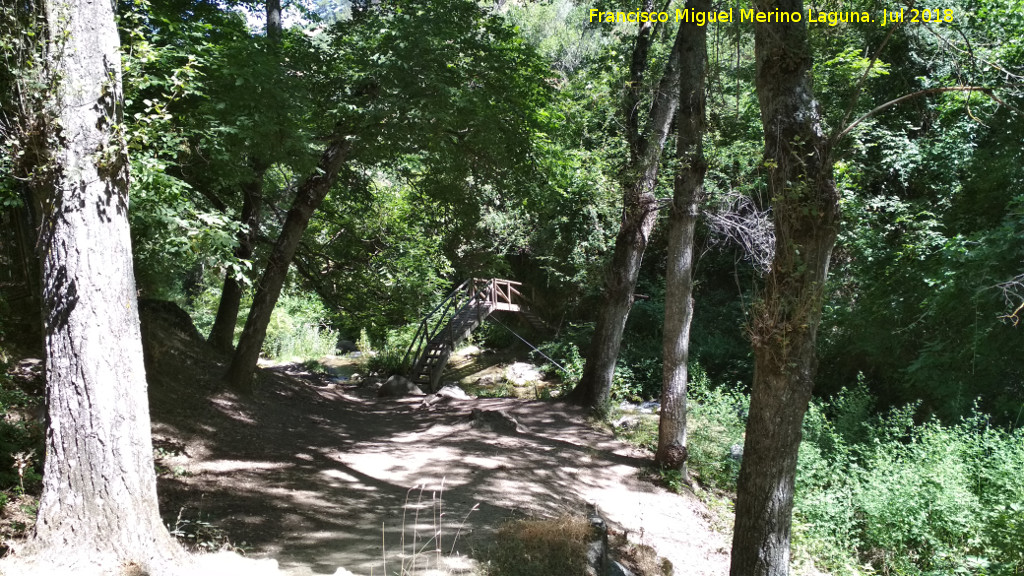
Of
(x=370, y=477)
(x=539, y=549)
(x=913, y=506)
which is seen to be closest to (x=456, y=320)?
(x=370, y=477)

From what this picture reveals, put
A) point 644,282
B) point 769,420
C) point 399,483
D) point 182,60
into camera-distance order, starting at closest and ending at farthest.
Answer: point 769,420, point 399,483, point 182,60, point 644,282

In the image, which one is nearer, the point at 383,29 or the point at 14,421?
the point at 14,421

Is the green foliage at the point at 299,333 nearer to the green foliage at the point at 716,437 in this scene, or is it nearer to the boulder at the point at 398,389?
the boulder at the point at 398,389

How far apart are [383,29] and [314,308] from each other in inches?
654

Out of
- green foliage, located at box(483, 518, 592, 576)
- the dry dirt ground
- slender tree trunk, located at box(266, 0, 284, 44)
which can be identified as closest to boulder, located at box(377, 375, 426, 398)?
the dry dirt ground

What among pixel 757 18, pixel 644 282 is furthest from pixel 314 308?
pixel 757 18

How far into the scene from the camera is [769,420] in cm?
431

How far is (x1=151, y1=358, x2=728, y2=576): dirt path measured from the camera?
5012mm

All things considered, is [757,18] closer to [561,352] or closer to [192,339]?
[192,339]

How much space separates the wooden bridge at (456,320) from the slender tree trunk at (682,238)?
8241 mm

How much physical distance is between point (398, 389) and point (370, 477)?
24.9ft

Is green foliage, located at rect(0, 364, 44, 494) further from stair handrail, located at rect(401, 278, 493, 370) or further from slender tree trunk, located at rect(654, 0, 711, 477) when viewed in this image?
stair handrail, located at rect(401, 278, 493, 370)

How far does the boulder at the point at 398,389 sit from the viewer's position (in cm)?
1452

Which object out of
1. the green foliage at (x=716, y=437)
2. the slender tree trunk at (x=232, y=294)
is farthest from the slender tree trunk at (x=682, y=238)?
the slender tree trunk at (x=232, y=294)
